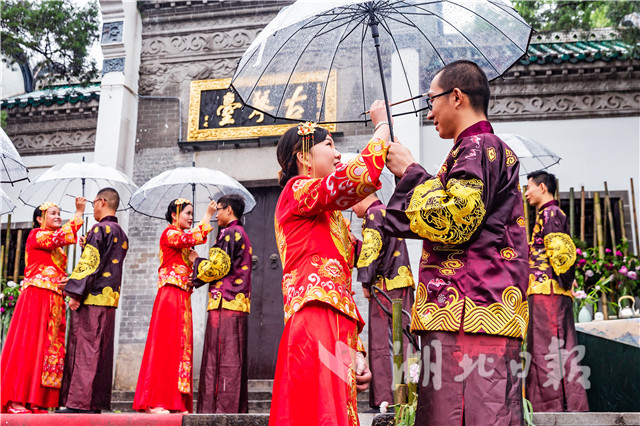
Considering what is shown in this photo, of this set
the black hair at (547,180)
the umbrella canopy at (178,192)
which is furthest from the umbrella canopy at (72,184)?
the black hair at (547,180)

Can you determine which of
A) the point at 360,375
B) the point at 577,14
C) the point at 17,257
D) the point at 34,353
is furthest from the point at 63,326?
the point at 577,14

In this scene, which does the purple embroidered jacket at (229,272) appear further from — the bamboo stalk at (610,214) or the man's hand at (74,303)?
the bamboo stalk at (610,214)

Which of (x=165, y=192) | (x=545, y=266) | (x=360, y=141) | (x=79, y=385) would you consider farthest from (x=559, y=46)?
(x=79, y=385)

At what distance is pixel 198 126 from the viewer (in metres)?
9.37

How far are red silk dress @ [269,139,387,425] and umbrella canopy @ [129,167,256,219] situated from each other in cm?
402

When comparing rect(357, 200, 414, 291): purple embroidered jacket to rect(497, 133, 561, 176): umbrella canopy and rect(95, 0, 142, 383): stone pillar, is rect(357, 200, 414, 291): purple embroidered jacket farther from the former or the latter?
rect(95, 0, 142, 383): stone pillar

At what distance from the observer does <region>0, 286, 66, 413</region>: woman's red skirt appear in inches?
227

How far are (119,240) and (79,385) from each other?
4.36 feet

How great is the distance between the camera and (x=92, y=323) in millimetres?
5898

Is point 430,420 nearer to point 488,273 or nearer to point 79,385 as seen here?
point 488,273

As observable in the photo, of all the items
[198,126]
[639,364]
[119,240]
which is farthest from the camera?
[198,126]

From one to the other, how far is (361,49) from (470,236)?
5.81 feet

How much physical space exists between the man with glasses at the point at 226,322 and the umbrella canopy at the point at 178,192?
825mm

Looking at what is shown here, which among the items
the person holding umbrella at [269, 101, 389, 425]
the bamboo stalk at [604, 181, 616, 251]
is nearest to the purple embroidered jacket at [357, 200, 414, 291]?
the person holding umbrella at [269, 101, 389, 425]
